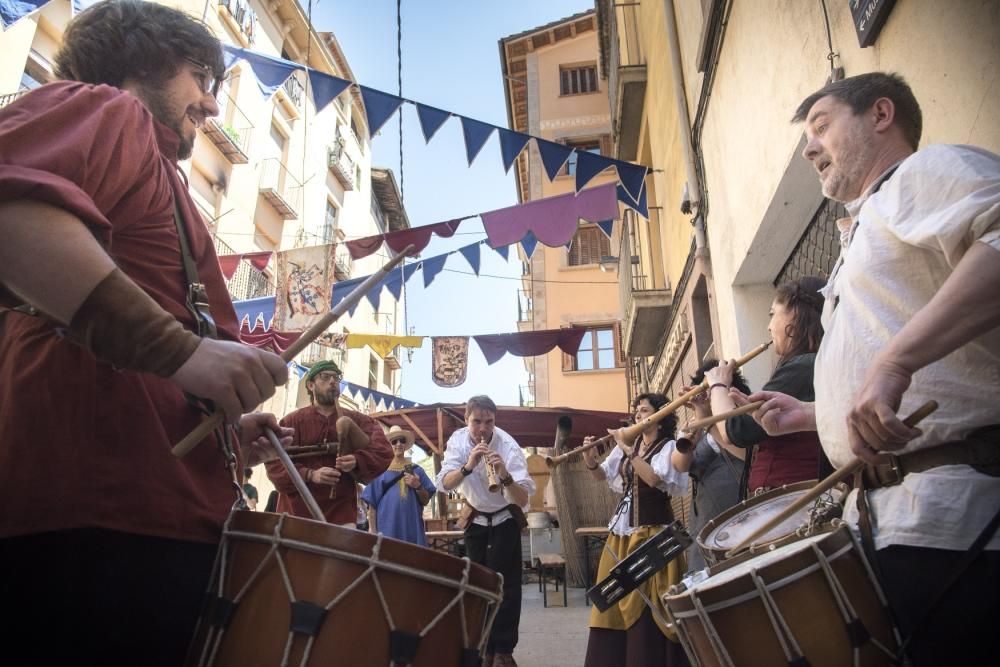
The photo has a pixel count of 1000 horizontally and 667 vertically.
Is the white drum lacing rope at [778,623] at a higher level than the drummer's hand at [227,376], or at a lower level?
lower

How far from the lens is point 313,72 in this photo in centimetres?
673

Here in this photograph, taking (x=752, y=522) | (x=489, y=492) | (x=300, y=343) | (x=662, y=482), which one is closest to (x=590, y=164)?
(x=489, y=492)

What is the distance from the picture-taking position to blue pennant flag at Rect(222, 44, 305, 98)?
6.66m

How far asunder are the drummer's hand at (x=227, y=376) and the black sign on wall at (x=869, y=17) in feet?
9.04

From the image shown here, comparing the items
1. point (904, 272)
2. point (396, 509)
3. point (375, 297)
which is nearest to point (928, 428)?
point (904, 272)

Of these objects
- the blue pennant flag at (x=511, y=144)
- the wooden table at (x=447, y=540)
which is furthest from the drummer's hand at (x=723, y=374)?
the wooden table at (x=447, y=540)

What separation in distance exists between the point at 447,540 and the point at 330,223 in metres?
15.2

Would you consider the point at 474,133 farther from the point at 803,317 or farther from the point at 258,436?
the point at 258,436

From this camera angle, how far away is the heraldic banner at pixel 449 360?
12070 mm

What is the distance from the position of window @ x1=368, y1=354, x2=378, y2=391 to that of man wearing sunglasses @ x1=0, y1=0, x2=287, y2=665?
81.3 ft

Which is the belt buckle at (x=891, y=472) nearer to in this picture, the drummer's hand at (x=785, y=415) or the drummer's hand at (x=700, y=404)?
the drummer's hand at (x=785, y=415)

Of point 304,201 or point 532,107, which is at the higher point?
point 532,107

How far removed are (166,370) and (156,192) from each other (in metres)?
0.42

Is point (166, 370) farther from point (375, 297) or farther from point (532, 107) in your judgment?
point (532, 107)
